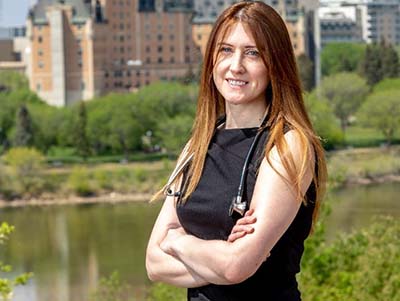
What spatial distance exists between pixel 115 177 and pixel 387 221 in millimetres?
20483

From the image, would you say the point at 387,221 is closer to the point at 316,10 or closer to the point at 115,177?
the point at 115,177

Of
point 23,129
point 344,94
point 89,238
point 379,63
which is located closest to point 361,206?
point 89,238

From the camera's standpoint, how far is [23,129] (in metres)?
34.4

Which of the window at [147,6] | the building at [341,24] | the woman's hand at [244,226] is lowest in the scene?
the building at [341,24]

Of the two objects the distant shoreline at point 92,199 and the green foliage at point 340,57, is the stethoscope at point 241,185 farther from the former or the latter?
the green foliage at point 340,57

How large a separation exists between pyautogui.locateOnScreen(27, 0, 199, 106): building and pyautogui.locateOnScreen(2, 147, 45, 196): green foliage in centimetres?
1467

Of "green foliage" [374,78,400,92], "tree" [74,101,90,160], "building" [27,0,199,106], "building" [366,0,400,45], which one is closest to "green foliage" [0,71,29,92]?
"building" [27,0,199,106]

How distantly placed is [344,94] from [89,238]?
698 inches

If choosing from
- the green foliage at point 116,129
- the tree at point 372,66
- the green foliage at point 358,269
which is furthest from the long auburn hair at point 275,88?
the tree at point 372,66

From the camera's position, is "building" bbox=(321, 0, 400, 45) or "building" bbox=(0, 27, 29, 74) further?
"building" bbox=(0, 27, 29, 74)

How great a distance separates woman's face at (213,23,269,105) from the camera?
72.7 inches

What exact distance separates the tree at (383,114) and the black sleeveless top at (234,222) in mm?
32756

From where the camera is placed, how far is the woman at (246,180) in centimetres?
175

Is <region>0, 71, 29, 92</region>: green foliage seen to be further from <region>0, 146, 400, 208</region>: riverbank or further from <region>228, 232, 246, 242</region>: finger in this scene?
<region>228, 232, 246, 242</region>: finger
